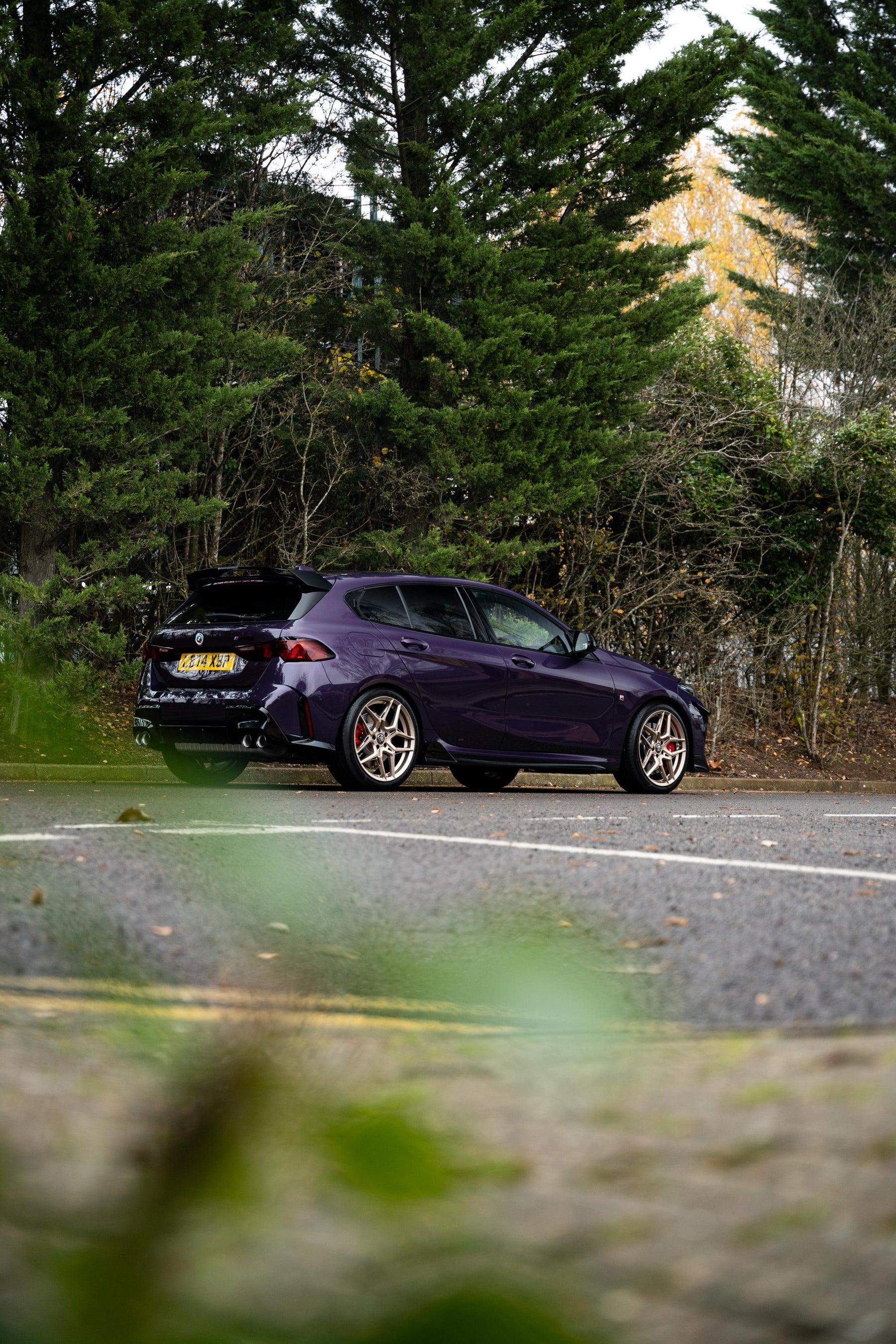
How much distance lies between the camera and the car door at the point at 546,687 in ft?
38.8

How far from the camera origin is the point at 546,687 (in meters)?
12.0

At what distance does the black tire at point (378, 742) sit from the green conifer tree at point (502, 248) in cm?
426

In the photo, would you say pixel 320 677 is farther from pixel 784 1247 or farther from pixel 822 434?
pixel 822 434

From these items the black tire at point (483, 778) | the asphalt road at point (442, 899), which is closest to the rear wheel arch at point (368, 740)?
the black tire at point (483, 778)

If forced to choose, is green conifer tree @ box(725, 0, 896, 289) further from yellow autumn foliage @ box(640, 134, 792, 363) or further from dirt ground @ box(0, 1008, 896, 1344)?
dirt ground @ box(0, 1008, 896, 1344)

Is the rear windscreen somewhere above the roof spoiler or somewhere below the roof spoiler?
below

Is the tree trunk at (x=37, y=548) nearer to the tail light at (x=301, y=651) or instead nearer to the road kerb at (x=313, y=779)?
the road kerb at (x=313, y=779)

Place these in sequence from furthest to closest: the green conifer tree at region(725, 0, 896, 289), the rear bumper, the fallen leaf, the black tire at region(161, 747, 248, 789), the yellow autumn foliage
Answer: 1. the yellow autumn foliage
2. the green conifer tree at region(725, 0, 896, 289)
3. the black tire at region(161, 747, 248, 789)
4. the rear bumper
5. the fallen leaf

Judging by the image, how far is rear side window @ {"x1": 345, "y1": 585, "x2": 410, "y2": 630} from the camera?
11031mm

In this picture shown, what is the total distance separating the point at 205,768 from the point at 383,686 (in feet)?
6.35

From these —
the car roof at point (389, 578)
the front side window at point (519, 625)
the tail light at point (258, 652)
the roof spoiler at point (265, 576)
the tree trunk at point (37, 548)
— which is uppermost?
the tree trunk at point (37, 548)

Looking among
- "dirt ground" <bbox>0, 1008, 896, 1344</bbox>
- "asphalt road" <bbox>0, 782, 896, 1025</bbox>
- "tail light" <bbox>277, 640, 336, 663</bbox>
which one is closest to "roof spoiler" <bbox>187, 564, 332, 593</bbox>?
"tail light" <bbox>277, 640, 336, 663</bbox>

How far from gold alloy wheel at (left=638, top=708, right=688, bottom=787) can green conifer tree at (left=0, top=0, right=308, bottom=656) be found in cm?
475

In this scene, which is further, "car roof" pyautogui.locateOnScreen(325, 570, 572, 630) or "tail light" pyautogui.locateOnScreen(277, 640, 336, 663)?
"car roof" pyautogui.locateOnScreen(325, 570, 572, 630)
